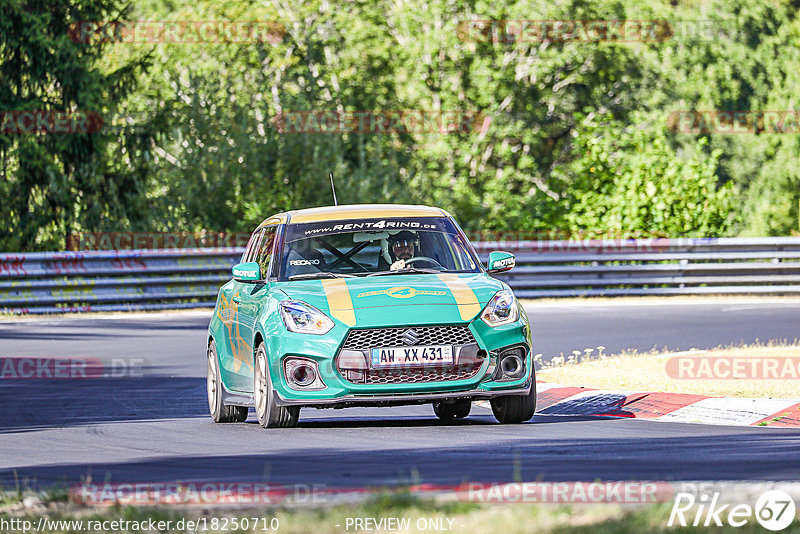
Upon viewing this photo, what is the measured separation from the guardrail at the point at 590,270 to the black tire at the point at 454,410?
45.7 ft

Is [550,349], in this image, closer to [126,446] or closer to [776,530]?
[126,446]

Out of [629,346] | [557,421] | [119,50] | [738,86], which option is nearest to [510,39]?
[119,50]

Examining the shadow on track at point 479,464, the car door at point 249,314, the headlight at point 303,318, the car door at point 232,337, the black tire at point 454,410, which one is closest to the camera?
the shadow on track at point 479,464

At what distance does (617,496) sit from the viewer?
671 cm

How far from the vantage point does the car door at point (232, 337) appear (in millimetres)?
11531

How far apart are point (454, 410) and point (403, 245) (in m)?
1.45

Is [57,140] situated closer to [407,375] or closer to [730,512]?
[407,375]

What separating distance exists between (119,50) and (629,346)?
35.1 metres

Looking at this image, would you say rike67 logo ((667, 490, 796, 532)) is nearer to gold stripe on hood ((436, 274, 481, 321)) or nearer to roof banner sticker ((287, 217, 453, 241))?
gold stripe on hood ((436, 274, 481, 321))

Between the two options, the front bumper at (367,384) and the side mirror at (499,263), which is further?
the side mirror at (499,263)

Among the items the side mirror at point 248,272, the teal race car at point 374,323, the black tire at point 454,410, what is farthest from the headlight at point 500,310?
the side mirror at point 248,272

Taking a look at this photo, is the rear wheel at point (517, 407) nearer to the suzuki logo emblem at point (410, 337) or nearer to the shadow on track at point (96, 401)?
the suzuki logo emblem at point (410, 337)

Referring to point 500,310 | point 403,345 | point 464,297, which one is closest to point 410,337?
point 403,345

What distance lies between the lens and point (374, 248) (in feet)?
37.7
